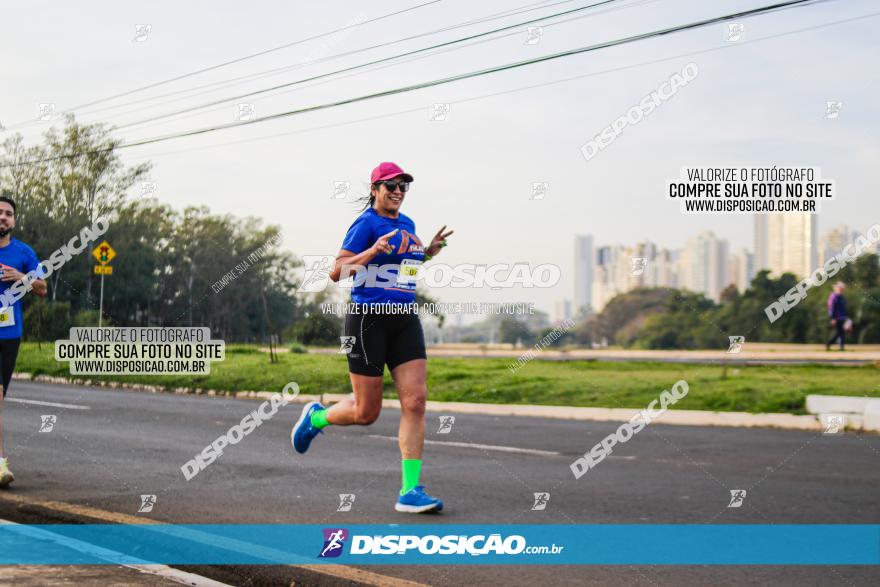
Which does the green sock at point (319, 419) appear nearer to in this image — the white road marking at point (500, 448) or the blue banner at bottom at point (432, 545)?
the blue banner at bottom at point (432, 545)

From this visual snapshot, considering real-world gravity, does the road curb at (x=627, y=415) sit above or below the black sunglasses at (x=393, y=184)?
below

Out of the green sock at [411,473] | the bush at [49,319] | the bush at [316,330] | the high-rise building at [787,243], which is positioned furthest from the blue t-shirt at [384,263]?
the bush at [49,319]

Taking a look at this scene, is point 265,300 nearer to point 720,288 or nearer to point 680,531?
point 720,288

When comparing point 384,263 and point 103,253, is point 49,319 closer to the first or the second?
point 103,253

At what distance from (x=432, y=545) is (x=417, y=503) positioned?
0.81m

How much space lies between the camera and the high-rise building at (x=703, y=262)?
82375 mm

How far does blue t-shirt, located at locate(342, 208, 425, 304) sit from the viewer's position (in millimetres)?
5473

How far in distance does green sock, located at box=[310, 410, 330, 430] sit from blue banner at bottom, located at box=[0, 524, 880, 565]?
0.84 metres

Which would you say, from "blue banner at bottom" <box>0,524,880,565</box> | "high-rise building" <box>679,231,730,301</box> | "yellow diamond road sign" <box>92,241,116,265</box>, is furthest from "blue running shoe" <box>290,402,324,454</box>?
"high-rise building" <box>679,231,730,301</box>

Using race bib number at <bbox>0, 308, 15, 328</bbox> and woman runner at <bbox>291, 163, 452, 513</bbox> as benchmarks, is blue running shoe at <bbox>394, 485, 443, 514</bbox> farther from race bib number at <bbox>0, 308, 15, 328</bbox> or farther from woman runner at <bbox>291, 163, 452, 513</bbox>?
race bib number at <bbox>0, 308, 15, 328</bbox>

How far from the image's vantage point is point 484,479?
25.1 ft

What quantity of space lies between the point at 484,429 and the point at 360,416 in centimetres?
646

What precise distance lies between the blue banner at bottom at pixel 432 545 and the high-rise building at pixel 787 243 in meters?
16.7

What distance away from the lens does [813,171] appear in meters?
14.2
